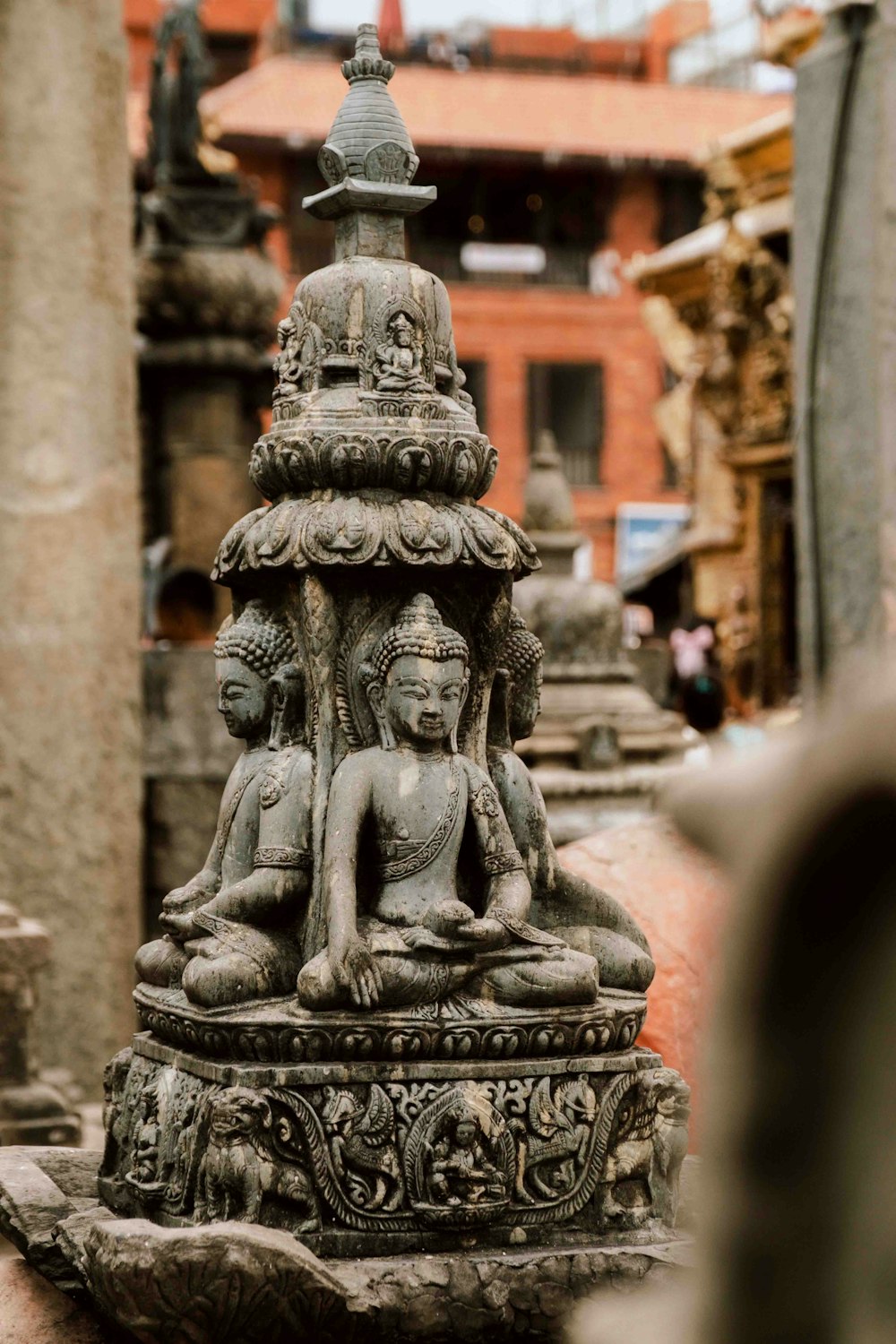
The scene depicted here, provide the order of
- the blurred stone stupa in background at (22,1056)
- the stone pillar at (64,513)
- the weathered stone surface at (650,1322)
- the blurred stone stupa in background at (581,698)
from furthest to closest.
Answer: the blurred stone stupa in background at (581,698) < the stone pillar at (64,513) < the blurred stone stupa in background at (22,1056) < the weathered stone surface at (650,1322)

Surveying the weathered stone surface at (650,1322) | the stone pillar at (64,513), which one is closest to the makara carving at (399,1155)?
the weathered stone surface at (650,1322)

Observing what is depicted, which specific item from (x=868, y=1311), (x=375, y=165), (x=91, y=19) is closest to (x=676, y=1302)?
(x=868, y=1311)

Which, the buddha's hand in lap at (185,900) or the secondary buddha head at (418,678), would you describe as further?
the buddha's hand in lap at (185,900)

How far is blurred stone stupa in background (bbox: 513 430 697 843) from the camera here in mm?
10227

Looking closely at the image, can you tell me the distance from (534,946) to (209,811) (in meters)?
5.14

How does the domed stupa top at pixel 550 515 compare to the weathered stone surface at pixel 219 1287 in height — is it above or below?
above

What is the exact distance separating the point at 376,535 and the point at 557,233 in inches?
1091

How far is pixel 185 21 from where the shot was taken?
13.3 m

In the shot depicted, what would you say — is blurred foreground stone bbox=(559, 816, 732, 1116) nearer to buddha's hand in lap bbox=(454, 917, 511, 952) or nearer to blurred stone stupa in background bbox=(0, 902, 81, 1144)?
buddha's hand in lap bbox=(454, 917, 511, 952)

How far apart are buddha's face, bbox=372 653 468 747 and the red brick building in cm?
2491

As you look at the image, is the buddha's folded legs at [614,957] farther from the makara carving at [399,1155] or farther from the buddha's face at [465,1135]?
the buddha's face at [465,1135]

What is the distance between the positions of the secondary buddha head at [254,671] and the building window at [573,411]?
26.3 m

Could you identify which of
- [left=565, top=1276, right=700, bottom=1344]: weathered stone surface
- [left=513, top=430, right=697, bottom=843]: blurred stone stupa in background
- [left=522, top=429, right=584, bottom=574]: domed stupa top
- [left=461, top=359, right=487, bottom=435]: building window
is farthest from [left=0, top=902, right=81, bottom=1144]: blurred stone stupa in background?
[left=461, top=359, right=487, bottom=435]: building window

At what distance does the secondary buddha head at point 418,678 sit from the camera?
13.4ft
